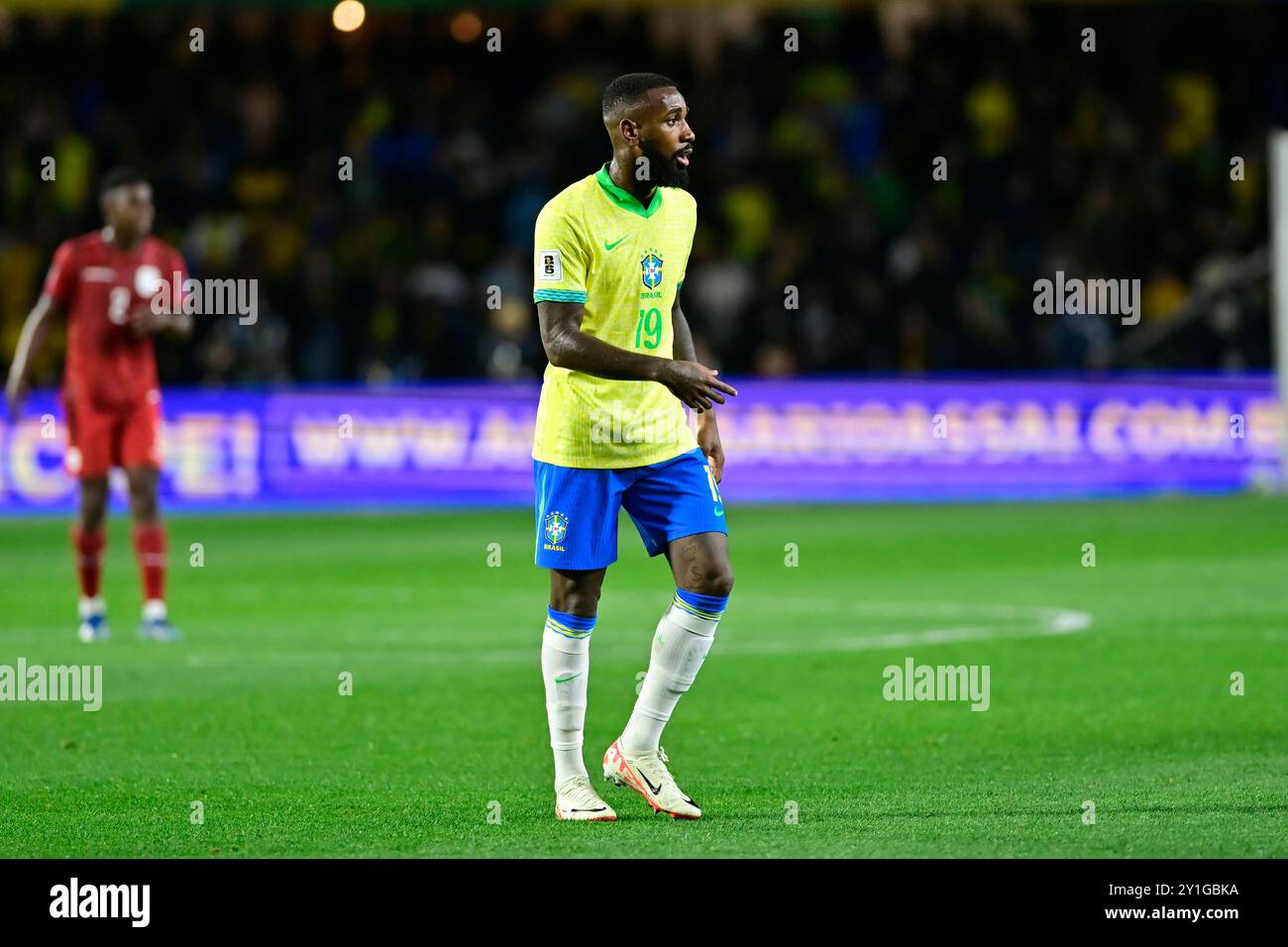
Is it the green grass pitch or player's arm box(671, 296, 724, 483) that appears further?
player's arm box(671, 296, 724, 483)

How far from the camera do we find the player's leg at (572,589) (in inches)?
284

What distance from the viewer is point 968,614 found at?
13336 mm

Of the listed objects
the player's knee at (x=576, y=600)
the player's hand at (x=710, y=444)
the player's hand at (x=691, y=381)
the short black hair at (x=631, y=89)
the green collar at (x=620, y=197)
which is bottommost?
the player's knee at (x=576, y=600)

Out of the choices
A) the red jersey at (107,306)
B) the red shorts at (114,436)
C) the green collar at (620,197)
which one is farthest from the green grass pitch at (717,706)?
the green collar at (620,197)

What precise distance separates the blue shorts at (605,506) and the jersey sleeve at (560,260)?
57cm

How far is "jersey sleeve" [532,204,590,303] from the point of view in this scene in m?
7.09

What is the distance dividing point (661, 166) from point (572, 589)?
141 centimetres

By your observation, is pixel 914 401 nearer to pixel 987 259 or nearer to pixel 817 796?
pixel 987 259

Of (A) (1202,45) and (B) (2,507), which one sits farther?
(A) (1202,45)

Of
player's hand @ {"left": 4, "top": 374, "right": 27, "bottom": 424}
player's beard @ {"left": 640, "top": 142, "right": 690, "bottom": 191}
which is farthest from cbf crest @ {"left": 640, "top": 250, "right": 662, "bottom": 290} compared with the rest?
Result: player's hand @ {"left": 4, "top": 374, "right": 27, "bottom": 424}

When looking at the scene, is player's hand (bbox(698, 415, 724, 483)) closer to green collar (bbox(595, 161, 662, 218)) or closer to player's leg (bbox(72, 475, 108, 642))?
green collar (bbox(595, 161, 662, 218))

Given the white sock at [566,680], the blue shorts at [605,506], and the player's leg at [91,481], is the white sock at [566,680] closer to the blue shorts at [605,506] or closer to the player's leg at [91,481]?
the blue shorts at [605,506]
